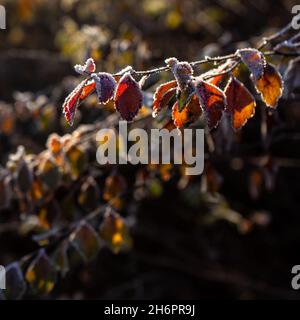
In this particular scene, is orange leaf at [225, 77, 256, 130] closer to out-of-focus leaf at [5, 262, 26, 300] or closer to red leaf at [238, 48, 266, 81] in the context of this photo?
red leaf at [238, 48, 266, 81]

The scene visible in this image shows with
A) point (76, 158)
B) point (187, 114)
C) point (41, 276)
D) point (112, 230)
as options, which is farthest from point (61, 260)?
point (187, 114)

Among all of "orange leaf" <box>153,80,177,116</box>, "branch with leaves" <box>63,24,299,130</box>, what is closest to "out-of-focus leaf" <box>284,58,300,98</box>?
"branch with leaves" <box>63,24,299,130</box>

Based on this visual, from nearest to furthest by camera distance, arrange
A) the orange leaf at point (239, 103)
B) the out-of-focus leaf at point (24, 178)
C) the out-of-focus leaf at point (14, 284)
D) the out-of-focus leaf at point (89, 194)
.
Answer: the orange leaf at point (239, 103) < the out-of-focus leaf at point (14, 284) < the out-of-focus leaf at point (24, 178) < the out-of-focus leaf at point (89, 194)

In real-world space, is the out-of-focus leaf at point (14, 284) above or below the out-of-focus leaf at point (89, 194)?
below

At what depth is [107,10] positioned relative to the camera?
130 inches

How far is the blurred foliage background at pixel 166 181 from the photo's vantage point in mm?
2500

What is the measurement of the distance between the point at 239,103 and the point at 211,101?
12 cm

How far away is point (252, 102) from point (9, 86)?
8.30 feet

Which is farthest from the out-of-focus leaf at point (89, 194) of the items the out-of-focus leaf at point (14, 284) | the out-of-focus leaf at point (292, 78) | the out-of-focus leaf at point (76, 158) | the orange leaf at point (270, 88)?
the orange leaf at point (270, 88)

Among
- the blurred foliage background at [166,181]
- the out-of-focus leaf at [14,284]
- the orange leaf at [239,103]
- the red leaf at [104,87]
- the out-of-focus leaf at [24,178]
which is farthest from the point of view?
the blurred foliage background at [166,181]

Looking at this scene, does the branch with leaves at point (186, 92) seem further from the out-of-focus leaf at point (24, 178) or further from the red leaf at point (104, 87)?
the out-of-focus leaf at point (24, 178)

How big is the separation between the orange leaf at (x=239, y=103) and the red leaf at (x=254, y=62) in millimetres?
72

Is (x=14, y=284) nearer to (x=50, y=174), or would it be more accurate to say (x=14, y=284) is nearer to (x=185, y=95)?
(x=50, y=174)

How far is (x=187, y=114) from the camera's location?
1.26m
